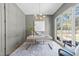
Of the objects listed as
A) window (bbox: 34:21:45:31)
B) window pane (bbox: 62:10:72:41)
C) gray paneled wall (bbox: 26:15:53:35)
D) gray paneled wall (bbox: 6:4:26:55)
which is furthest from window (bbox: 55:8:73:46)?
gray paneled wall (bbox: 6:4:26:55)

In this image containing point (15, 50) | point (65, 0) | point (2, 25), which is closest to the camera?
point (65, 0)

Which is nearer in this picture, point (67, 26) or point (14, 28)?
point (67, 26)

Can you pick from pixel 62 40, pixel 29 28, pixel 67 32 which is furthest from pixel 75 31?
pixel 29 28

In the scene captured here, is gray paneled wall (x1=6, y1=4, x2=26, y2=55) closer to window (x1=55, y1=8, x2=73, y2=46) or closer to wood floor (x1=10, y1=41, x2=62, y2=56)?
wood floor (x1=10, y1=41, x2=62, y2=56)

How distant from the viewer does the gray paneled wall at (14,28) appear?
3.08m

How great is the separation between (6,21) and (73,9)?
5.99 feet

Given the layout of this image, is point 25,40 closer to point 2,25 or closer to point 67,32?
point 2,25

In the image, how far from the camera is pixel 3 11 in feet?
9.39

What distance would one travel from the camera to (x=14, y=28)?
321 centimetres

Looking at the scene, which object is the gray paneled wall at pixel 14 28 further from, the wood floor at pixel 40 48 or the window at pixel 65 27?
the window at pixel 65 27

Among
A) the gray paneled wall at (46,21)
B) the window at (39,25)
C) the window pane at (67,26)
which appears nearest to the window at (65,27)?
the window pane at (67,26)

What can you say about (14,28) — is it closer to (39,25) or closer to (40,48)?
(39,25)

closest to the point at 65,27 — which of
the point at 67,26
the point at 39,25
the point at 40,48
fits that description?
the point at 67,26

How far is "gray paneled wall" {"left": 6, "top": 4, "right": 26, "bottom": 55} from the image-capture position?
10.1 feet
